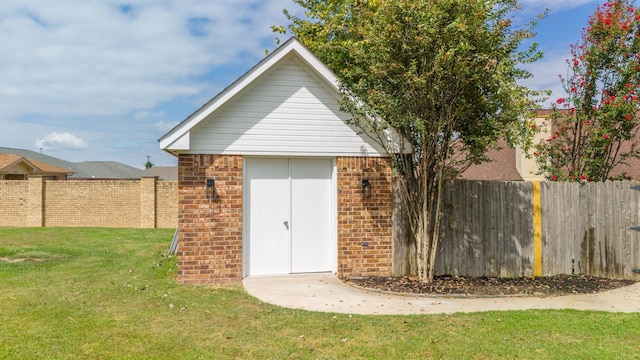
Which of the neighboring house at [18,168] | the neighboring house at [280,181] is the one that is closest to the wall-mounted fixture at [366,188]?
the neighboring house at [280,181]

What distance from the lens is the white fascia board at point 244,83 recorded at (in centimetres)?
773

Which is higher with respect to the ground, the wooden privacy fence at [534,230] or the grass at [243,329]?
the wooden privacy fence at [534,230]

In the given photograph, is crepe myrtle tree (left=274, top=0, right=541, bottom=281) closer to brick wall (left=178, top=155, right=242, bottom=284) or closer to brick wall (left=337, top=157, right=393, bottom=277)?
brick wall (left=337, top=157, right=393, bottom=277)

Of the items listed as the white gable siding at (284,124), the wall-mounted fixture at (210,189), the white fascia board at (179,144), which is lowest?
the wall-mounted fixture at (210,189)

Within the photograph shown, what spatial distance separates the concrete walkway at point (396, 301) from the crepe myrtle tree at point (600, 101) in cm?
324

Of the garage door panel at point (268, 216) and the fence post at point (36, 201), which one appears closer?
the garage door panel at point (268, 216)

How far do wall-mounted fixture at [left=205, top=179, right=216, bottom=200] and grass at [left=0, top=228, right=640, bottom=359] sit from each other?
1684mm

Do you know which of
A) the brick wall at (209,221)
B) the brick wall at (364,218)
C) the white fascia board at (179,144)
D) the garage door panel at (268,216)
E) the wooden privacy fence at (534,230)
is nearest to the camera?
the white fascia board at (179,144)

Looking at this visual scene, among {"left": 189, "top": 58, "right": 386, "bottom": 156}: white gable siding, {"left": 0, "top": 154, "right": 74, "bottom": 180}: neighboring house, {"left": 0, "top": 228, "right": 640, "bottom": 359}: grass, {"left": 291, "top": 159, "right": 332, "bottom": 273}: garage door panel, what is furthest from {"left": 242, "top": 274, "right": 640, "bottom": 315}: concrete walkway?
{"left": 0, "top": 154, "right": 74, "bottom": 180}: neighboring house

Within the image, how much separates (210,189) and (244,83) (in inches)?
82.2

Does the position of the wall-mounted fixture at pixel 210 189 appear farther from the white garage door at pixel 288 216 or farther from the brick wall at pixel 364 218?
the brick wall at pixel 364 218

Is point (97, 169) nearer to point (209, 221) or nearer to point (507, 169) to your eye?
point (507, 169)

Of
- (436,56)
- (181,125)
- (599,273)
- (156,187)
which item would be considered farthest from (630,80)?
(156,187)

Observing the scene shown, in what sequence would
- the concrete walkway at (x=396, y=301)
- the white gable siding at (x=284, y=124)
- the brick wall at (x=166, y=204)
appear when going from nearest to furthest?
the concrete walkway at (x=396, y=301) → the white gable siding at (x=284, y=124) → the brick wall at (x=166, y=204)
